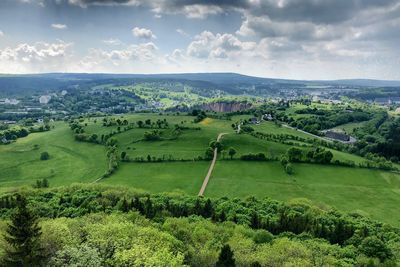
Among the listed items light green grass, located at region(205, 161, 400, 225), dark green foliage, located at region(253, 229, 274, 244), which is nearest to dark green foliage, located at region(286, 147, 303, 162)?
light green grass, located at region(205, 161, 400, 225)

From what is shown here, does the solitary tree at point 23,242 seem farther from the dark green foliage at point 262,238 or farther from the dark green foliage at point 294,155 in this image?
the dark green foliage at point 294,155

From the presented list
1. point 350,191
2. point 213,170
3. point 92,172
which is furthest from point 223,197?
point 92,172

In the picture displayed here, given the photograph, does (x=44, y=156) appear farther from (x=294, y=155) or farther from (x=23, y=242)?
(x=23, y=242)

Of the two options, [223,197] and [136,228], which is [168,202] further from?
[136,228]

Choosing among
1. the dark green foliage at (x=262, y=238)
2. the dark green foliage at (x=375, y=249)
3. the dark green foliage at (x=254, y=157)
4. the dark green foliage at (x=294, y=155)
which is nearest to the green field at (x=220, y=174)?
the dark green foliage at (x=254, y=157)

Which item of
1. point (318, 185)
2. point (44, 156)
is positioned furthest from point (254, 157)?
point (44, 156)

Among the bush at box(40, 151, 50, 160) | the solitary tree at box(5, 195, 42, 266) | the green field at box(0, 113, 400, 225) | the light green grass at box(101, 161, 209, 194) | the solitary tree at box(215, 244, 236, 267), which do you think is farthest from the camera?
the bush at box(40, 151, 50, 160)

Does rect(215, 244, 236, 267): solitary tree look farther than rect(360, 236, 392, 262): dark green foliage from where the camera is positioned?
No

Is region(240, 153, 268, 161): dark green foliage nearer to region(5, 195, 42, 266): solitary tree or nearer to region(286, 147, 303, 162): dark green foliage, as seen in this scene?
region(286, 147, 303, 162): dark green foliage
